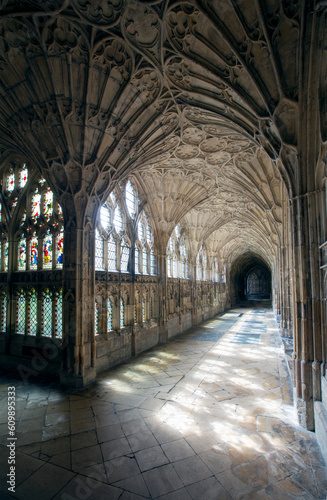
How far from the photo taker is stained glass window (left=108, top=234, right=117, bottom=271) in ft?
31.2

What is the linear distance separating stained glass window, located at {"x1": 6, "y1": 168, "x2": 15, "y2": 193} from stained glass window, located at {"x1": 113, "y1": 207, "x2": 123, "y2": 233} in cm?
367

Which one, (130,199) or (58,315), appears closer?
(58,315)

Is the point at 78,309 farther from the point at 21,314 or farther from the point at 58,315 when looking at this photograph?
the point at 21,314

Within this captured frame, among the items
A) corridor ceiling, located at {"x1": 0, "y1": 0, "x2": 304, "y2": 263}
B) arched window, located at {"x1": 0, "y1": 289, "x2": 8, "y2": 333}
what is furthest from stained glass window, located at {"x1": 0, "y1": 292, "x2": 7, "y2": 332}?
corridor ceiling, located at {"x1": 0, "y1": 0, "x2": 304, "y2": 263}

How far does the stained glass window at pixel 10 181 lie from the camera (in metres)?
9.43

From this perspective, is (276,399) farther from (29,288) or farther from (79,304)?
(29,288)

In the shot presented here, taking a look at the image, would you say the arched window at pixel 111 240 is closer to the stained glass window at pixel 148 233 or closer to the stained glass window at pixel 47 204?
the stained glass window at pixel 47 204

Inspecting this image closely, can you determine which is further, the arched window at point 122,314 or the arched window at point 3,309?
the arched window at point 122,314

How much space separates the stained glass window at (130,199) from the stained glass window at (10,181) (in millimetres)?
4128

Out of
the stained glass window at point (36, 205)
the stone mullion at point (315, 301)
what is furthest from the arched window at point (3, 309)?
the stone mullion at point (315, 301)

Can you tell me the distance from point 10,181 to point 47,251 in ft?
10.5

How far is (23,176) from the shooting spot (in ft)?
30.6

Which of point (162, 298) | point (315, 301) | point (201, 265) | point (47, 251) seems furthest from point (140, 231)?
point (201, 265)

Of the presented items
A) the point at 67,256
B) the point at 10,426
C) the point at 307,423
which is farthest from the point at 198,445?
the point at 67,256
